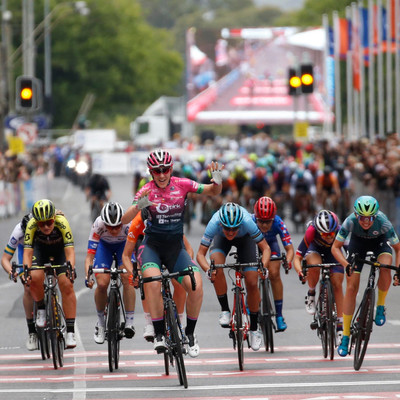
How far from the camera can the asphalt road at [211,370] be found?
11258mm

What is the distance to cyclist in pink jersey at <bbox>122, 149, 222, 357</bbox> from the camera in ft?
39.6

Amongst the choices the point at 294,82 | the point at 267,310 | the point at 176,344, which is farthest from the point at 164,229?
the point at 294,82

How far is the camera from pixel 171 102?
12419 cm

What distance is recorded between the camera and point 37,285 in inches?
522

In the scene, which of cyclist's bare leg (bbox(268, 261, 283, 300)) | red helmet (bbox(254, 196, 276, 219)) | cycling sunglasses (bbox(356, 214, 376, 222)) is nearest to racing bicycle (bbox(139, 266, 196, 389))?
cycling sunglasses (bbox(356, 214, 376, 222))

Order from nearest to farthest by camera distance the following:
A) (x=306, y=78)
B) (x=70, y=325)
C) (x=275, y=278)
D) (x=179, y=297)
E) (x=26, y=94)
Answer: (x=179, y=297), (x=70, y=325), (x=275, y=278), (x=306, y=78), (x=26, y=94)

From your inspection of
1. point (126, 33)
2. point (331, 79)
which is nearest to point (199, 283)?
point (331, 79)

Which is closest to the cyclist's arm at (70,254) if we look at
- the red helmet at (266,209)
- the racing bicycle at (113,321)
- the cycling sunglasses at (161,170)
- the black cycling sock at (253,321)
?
the racing bicycle at (113,321)

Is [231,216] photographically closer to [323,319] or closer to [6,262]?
[323,319]

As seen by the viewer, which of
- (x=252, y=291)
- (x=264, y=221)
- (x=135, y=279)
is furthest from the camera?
(x=264, y=221)

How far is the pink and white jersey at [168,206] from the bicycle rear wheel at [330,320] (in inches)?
74.2

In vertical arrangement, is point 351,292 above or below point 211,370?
above

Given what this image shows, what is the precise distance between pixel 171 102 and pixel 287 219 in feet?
287

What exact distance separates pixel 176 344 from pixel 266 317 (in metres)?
2.43
